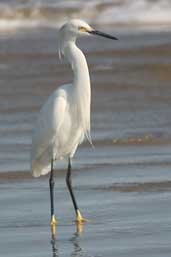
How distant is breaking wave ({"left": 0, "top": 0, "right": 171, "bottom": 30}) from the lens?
78.2 feet

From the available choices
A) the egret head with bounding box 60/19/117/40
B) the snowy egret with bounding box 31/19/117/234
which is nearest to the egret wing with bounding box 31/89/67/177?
the snowy egret with bounding box 31/19/117/234

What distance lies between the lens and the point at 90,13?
971 inches

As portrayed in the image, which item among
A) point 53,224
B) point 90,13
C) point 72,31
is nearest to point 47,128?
point 72,31

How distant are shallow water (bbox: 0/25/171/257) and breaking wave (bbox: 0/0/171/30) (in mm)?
4912

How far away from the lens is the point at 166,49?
1781 cm

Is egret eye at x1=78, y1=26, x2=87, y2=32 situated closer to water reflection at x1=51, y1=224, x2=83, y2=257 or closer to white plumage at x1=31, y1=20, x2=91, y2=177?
white plumage at x1=31, y1=20, x2=91, y2=177

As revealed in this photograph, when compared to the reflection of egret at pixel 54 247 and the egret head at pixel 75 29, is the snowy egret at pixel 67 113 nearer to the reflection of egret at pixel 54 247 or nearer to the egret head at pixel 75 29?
the egret head at pixel 75 29

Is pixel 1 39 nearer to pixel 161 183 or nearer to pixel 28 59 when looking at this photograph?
pixel 28 59

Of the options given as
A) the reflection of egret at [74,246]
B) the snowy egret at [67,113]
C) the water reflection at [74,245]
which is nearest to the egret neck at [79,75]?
the snowy egret at [67,113]

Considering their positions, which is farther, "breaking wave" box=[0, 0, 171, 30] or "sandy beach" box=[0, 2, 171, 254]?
"breaking wave" box=[0, 0, 171, 30]

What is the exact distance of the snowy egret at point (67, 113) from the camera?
7949 mm

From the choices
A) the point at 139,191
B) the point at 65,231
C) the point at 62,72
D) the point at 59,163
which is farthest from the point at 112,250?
the point at 62,72

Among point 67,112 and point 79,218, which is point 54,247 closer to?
point 79,218

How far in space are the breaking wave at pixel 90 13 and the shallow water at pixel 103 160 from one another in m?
4.91
